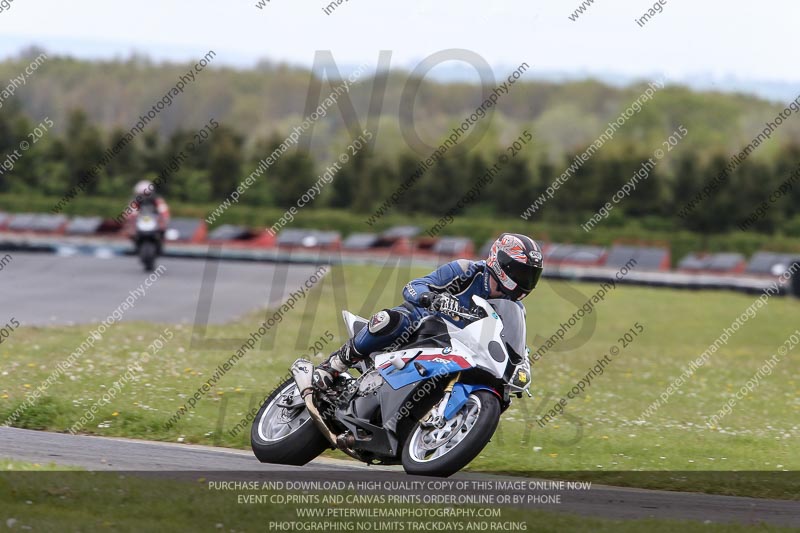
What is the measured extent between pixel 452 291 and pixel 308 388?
4.76 feet

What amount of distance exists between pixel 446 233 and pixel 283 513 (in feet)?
158

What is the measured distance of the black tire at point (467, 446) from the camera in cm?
777

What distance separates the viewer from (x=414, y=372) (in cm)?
844

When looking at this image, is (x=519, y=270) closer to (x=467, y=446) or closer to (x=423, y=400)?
(x=423, y=400)

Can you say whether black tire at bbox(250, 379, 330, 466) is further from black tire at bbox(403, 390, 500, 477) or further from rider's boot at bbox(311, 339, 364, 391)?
black tire at bbox(403, 390, 500, 477)

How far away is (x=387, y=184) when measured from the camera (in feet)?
204

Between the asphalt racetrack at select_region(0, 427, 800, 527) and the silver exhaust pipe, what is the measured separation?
1.11 feet

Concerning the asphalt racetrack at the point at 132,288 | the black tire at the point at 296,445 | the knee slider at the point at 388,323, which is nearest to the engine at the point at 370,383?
the knee slider at the point at 388,323

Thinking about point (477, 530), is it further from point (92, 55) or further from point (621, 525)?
point (92, 55)

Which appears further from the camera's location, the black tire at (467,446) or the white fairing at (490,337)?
the white fairing at (490,337)

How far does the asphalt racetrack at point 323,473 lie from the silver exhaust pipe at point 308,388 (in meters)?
0.34

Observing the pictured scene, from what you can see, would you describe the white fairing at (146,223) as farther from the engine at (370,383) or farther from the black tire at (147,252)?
the engine at (370,383)

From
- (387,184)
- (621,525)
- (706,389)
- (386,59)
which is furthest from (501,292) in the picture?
(387,184)

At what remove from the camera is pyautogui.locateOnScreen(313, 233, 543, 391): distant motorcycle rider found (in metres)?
8.66
